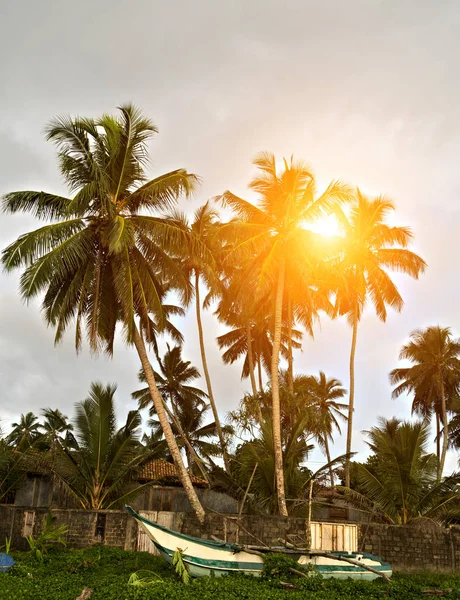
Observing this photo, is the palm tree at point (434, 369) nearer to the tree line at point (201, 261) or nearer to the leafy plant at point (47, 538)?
the tree line at point (201, 261)

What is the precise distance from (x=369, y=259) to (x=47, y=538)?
633 inches

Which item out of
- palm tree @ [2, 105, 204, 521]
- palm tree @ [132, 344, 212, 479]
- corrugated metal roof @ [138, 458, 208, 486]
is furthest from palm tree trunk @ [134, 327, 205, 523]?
palm tree @ [132, 344, 212, 479]

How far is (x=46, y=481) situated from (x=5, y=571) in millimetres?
10618

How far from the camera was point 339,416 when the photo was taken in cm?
3878

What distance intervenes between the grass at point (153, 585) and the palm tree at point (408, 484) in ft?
9.74

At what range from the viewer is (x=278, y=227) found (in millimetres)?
21891

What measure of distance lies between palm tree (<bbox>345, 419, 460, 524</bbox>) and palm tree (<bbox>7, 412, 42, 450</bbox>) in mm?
13384

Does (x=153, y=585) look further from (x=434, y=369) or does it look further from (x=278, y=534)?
(x=434, y=369)

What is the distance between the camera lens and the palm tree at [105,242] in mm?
17562

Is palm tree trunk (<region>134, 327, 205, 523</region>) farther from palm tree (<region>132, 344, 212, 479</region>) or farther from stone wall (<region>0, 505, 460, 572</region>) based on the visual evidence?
palm tree (<region>132, 344, 212, 479</region>)

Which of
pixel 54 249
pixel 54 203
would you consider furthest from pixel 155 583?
pixel 54 203

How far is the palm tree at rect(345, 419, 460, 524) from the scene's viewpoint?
63.7 feet

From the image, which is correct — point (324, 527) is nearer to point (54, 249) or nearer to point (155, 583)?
point (155, 583)

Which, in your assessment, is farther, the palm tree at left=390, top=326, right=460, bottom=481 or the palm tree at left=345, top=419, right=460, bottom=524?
the palm tree at left=390, top=326, right=460, bottom=481
